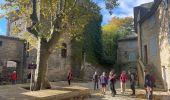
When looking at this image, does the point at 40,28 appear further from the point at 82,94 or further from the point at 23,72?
the point at 23,72

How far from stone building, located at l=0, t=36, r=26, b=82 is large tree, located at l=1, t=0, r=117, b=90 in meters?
11.7

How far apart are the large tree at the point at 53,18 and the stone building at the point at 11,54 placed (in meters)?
11.7

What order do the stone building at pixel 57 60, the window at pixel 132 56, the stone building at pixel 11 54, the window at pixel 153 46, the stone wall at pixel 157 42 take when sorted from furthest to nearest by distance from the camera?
the window at pixel 132 56 → the stone building at pixel 57 60 → the stone building at pixel 11 54 → the window at pixel 153 46 → the stone wall at pixel 157 42

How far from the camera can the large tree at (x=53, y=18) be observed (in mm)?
16297

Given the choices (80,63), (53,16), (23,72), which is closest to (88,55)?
(80,63)

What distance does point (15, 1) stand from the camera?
16.7 m

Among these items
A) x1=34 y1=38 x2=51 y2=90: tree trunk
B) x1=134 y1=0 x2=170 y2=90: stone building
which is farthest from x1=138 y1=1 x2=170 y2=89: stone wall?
x1=34 y1=38 x2=51 y2=90: tree trunk

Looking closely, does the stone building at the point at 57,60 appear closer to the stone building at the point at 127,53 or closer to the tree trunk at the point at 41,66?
the stone building at the point at 127,53

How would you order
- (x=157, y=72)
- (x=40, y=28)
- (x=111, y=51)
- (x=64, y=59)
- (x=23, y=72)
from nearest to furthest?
1. (x=40, y=28)
2. (x=157, y=72)
3. (x=23, y=72)
4. (x=64, y=59)
5. (x=111, y=51)

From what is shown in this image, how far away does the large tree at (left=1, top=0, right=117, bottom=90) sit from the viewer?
53.5 ft

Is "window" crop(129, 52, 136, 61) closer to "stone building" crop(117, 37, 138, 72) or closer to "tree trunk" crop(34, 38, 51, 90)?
"stone building" crop(117, 37, 138, 72)

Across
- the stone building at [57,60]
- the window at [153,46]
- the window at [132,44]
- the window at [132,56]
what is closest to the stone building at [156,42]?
the window at [153,46]

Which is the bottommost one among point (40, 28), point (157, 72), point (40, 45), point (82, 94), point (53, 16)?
point (82, 94)

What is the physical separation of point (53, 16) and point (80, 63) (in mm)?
15489
